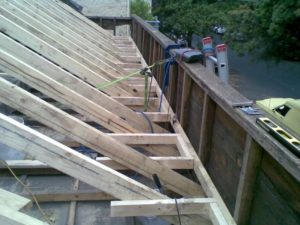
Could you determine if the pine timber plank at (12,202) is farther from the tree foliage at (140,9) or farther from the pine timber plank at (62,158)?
the tree foliage at (140,9)

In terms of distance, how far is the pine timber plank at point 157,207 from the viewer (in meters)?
2.19

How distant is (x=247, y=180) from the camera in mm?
2027

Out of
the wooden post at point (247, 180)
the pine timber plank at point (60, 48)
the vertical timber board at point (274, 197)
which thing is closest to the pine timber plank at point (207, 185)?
the wooden post at point (247, 180)

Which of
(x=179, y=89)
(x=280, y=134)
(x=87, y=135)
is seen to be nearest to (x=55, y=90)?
(x=87, y=135)

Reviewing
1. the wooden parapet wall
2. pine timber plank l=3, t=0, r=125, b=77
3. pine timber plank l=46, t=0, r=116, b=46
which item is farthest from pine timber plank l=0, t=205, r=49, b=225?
pine timber plank l=46, t=0, r=116, b=46

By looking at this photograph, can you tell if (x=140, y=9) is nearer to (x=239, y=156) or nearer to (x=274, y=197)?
(x=239, y=156)

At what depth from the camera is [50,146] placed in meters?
1.95

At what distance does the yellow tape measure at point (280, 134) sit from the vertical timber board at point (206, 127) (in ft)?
2.83

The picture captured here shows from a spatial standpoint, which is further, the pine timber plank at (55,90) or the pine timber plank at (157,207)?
the pine timber plank at (55,90)

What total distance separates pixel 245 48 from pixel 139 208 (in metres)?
18.5

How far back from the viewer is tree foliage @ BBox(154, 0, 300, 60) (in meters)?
15.6

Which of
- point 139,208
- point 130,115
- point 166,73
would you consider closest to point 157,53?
point 166,73

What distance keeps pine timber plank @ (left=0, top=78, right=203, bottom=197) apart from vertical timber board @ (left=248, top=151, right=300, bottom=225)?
29.7 inches

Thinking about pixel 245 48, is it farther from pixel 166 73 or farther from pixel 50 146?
pixel 50 146
